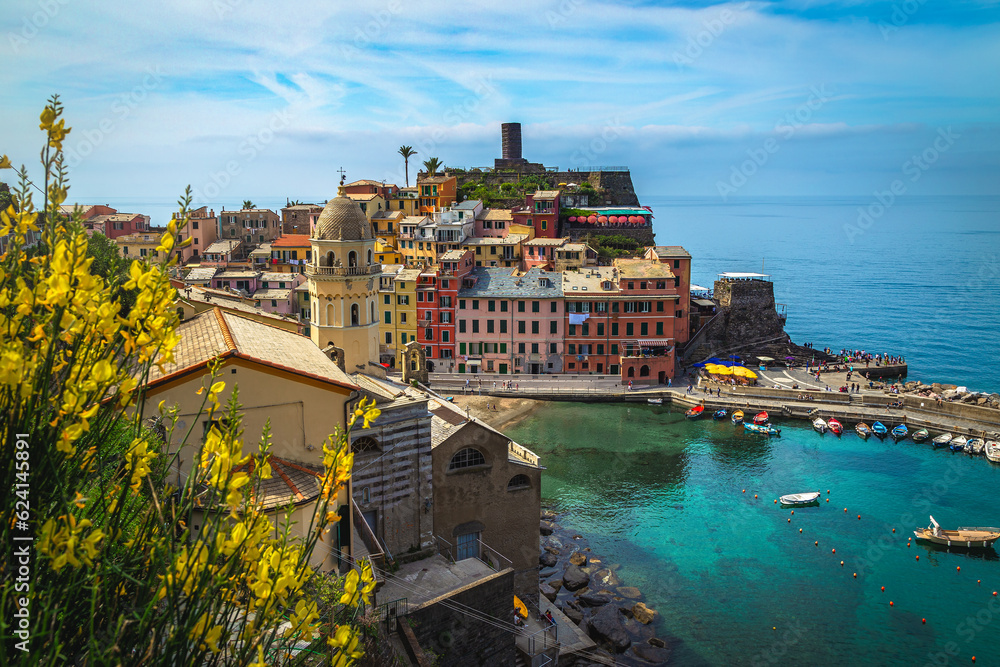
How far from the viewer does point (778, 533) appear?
35000mm

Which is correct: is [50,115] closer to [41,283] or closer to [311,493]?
[41,283]

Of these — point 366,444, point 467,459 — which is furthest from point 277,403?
point 467,459

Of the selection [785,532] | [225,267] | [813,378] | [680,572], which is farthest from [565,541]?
[225,267]

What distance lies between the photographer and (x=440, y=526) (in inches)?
918

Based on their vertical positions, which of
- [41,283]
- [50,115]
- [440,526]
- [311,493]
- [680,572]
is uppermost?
[50,115]

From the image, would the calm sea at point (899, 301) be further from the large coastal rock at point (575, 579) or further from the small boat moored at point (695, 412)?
the large coastal rock at point (575, 579)

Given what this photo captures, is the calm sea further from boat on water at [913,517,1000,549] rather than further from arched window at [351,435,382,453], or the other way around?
arched window at [351,435,382,453]

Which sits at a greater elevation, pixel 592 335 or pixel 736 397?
pixel 592 335

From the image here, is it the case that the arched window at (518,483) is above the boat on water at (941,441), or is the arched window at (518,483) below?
above

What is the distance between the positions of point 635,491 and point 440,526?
62.7 ft

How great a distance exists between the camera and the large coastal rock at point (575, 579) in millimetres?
29578

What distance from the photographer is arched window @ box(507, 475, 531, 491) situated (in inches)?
973

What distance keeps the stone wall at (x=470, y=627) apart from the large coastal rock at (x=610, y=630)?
814 centimetres

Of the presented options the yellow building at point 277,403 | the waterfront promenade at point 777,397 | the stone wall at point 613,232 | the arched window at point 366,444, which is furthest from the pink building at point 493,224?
the yellow building at point 277,403
